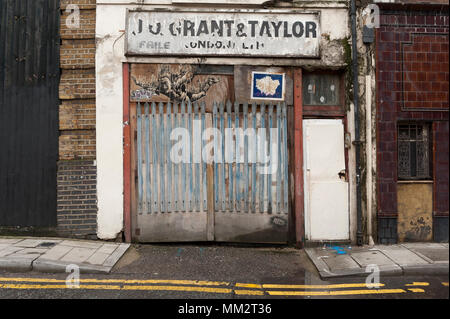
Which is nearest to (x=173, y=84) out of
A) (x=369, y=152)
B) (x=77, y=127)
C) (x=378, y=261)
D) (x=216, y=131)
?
(x=216, y=131)

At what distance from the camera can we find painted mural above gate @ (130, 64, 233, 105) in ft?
21.0

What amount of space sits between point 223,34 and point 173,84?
4.37 ft

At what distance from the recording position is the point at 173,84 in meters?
6.43

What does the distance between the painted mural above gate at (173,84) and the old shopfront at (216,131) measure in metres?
0.02

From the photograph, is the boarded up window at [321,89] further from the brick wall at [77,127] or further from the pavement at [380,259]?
the brick wall at [77,127]

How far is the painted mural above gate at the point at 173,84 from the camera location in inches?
253

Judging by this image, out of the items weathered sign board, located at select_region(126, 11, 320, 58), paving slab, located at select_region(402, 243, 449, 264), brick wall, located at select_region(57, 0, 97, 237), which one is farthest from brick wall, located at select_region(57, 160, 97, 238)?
paving slab, located at select_region(402, 243, 449, 264)

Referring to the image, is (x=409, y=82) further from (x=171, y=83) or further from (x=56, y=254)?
(x=56, y=254)

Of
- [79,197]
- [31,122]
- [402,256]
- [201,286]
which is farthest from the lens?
[31,122]

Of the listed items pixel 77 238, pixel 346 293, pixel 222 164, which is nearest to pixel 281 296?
pixel 346 293

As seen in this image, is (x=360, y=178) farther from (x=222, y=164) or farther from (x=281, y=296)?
(x=281, y=296)

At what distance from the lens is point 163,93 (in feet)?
21.0

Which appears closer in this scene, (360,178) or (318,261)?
(318,261)
